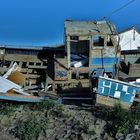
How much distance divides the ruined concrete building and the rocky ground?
3.76 ft

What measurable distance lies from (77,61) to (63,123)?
2.51 metres


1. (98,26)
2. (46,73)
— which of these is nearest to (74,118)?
(46,73)

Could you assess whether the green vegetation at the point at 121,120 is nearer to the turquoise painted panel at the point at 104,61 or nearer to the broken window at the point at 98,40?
the turquoise painted panel at the point at 104,61

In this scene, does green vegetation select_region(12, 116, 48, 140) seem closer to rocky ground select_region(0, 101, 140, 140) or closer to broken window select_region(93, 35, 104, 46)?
rocky ground select_region(0, 101, 140, 140)

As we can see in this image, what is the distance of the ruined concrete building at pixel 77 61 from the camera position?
1323 centimetres

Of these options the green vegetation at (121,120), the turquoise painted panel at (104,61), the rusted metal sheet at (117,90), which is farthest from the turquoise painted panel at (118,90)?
the turquoise painted panel at (104,61)

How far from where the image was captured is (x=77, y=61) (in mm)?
13586

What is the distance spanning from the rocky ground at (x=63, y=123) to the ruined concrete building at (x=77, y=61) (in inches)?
45.1

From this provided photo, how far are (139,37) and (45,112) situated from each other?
5.46 m

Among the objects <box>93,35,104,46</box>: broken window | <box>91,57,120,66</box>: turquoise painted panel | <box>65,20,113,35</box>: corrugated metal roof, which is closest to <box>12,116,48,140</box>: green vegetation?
<box>91,57,120,66</box>: turquoise painted panel

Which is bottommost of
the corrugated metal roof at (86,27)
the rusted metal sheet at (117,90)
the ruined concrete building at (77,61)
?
the rusted metal sheet at (117,90)

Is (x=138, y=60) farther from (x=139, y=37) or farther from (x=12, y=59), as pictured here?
(x=12, y=59)

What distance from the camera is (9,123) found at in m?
11.9

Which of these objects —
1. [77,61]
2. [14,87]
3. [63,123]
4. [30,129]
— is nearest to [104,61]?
[77,61]
